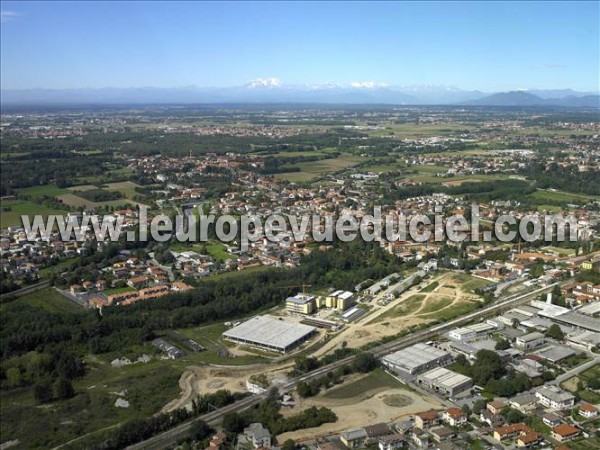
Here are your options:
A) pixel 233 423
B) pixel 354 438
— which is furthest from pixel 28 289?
pixel 354 438

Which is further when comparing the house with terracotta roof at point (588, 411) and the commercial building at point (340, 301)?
the commercial building at point (340, 301)

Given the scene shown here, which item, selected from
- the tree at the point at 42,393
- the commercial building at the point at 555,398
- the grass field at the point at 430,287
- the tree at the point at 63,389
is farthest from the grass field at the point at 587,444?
the tree at the point at 42,393

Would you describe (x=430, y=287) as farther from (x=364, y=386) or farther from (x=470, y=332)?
(x=364, y=386)

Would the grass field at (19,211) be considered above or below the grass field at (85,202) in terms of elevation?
below

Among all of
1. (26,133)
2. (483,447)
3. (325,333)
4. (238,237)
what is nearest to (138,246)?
(238,237)

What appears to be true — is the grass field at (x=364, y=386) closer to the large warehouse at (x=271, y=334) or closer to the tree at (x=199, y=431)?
the large warehouse at (x=271, y=334)

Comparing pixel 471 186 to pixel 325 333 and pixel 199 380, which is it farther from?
pixel 199 380

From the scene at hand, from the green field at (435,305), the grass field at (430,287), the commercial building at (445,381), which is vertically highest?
the commercial building at (445,381)
